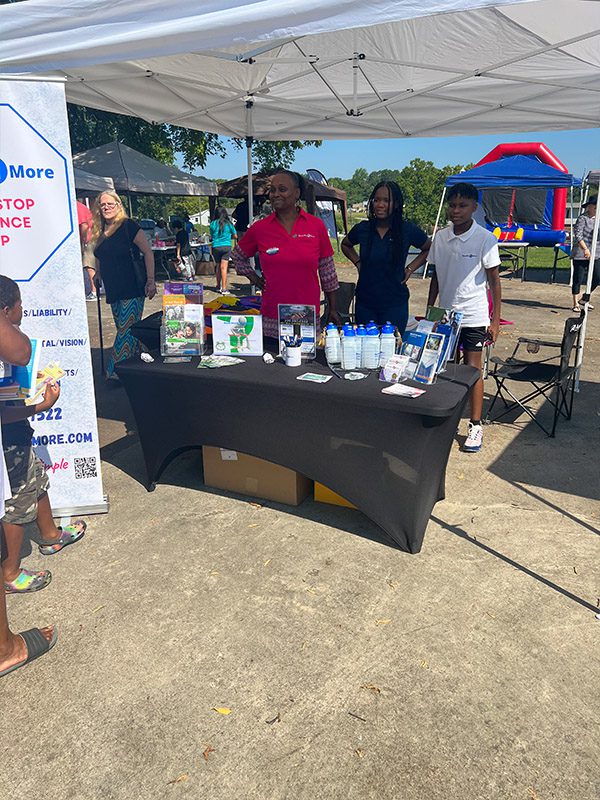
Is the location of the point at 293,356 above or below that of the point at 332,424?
above

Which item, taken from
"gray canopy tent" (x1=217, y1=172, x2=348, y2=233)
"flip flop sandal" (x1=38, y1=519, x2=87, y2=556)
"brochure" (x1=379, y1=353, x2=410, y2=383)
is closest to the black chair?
"brochure" (x1=379, y1=353, x2=410, y2=383)

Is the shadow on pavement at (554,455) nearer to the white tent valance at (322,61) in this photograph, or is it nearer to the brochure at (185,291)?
the brochure at (185,291)

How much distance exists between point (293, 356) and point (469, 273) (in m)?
1.52

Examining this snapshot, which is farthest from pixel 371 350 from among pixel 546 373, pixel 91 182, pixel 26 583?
pixel 91 182

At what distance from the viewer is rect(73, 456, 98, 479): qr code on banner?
11.1ft

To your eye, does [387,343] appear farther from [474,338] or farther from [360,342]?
[474,338]

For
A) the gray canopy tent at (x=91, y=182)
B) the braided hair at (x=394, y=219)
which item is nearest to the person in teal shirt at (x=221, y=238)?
the gray canopy tent at (x=91, y=182)

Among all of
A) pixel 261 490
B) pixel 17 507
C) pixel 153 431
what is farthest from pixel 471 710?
pixel 153 431

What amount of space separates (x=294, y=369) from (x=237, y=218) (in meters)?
9.99

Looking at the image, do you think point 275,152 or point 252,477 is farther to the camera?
point 275,152

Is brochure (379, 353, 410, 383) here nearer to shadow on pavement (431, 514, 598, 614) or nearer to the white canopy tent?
shadow on pavement (431, 514, 598, 614)

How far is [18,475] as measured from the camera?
8.68 ft

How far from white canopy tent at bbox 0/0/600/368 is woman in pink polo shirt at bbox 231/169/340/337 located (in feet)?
2.70

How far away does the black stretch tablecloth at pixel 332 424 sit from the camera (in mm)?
2820
